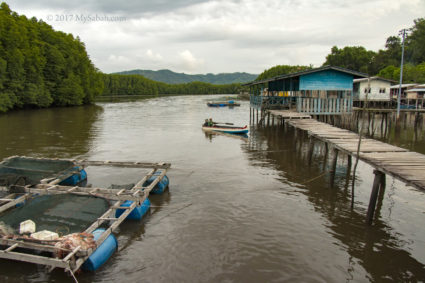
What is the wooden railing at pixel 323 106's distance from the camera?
892 inches

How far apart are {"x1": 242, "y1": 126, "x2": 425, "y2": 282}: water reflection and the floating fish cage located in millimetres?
6411

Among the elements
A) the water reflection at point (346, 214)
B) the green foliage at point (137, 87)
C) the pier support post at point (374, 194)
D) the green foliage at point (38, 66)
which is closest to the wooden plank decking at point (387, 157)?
the pier support post at point (374, 194)

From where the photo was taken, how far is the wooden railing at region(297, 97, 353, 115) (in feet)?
74.3

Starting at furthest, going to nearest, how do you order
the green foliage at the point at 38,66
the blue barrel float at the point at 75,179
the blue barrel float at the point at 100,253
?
the green foliage at the point at 38,66 → the blue barrel float at the point at 75,179 → the blue barrel float at the point at 100,253

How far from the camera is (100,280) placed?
278 inches

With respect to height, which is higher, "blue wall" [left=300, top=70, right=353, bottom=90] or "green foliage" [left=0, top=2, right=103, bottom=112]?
"green foliage" [left=0, top=2, right=103, bottom=112]

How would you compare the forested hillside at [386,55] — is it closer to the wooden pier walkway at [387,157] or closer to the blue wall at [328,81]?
the blue wall at [328,81]

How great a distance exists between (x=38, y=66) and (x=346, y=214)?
57641 millimetres

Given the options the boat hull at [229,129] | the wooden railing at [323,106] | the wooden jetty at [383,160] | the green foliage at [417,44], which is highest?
the green foliage at [417,44]

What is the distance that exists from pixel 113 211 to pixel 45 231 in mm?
2009

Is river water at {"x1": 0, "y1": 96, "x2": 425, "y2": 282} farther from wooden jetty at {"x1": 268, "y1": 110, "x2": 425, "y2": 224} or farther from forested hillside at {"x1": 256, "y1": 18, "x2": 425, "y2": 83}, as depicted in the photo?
forested hillside at {"x1": 256, "y1": 18, "x2": 425, "y2": 83}

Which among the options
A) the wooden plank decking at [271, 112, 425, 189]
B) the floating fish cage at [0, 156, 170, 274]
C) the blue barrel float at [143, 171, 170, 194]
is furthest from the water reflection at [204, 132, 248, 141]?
the floating fish cage at [0, 156, 170, 274]

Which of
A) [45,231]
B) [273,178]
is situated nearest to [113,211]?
[45,231]

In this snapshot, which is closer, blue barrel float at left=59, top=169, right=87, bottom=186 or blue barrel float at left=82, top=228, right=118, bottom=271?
blue barrel float at left=82, top=228, right=118, bottom=271
